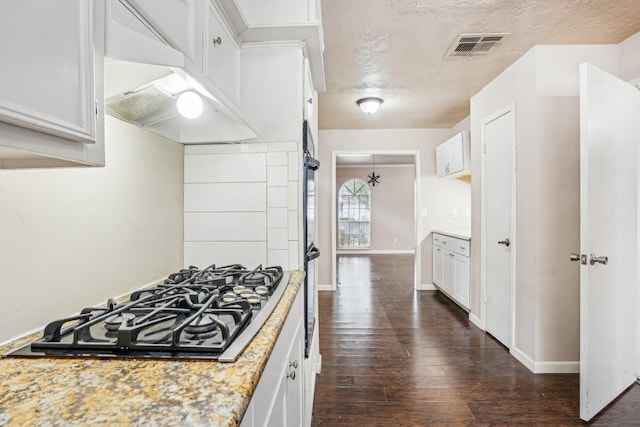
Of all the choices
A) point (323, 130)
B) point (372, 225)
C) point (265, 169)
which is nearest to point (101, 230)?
point (265, 169)

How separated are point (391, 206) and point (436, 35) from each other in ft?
22.6

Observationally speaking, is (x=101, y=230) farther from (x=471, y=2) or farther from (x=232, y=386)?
(x=471, y=2)

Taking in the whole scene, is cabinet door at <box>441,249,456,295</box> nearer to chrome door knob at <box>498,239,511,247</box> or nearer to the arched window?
chrome door knob at <box>498,239,511,247</box>

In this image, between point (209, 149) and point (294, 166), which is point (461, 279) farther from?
point (209, 149)

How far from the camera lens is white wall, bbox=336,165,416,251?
8.90 metres

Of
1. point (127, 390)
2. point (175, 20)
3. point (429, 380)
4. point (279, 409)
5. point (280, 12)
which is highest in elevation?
point (280, 12)

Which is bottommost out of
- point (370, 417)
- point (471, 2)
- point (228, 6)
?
point (370, 417)

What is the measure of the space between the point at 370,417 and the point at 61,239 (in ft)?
5.70

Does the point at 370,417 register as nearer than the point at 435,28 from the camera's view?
Yes

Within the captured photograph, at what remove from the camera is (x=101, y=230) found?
43.0 inches

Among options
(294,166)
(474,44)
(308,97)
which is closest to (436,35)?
(474,44)

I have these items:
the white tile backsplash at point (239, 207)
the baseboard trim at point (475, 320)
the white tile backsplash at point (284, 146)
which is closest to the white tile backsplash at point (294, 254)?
the white tile backsplash at point (239, 207)

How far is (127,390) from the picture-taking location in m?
0.57

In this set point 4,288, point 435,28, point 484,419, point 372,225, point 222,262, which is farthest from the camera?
point 372,225
